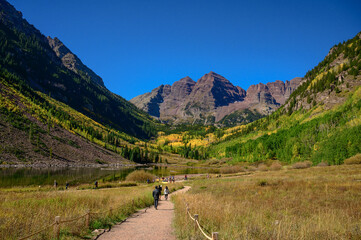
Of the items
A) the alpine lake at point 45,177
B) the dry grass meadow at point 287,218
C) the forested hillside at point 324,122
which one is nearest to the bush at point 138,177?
the alpine lake at point 45,177

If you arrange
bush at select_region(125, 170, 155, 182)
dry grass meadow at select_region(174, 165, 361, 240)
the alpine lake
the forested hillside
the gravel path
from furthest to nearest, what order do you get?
the forested hillside, bush at select_region(125, 170, 155, 182), the alpine lake, the gravel path, dry grass meadow at select_region(174, 165, 361, 240)

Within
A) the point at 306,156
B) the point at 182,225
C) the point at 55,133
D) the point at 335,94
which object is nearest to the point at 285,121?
the point at 335,94

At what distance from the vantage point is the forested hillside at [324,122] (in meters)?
72.0

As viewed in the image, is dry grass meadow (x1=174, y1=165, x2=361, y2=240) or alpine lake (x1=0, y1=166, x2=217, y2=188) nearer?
dry grass meadow (x1=174, y1=165, x2=361, y2=240)

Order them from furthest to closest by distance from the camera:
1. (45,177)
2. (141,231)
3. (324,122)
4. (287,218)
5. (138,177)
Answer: (324,122), (138,177), (45,177), (287,218), (141,231)

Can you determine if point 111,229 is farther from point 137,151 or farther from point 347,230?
point 137,151

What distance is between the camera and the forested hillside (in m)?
72.0

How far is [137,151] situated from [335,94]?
463 ft

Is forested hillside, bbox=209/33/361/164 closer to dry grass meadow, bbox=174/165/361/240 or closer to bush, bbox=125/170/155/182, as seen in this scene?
dry grass meadow, bbox=174/165/361/240

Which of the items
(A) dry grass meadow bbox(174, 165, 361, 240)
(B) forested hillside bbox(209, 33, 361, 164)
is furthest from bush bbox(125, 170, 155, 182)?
(B) forested hillside bbox(209, 33, 361, 164)

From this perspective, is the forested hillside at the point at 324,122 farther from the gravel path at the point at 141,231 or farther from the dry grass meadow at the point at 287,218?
the gravel path at the point at 141,231

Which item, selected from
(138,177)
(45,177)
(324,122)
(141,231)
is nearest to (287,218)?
(141,231)

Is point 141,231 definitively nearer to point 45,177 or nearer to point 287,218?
point 287,218

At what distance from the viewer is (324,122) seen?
95.1 m
